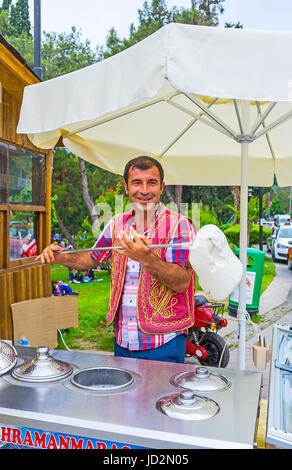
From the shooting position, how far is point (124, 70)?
173 centimetres

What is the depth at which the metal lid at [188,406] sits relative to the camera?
1258 mm

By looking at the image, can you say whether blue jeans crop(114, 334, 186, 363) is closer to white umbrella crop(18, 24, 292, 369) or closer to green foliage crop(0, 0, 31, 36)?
white umbrella crop(18, 24, 292, 369)

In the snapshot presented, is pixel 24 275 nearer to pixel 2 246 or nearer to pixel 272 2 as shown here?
pixel 2 246

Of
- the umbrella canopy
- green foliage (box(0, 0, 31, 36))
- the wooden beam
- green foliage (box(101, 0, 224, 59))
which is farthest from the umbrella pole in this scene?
green foliage (box(0, 0, 31, 36))

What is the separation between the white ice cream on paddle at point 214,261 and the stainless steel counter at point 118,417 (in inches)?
14.9

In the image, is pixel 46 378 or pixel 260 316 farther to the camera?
pixel 260 316

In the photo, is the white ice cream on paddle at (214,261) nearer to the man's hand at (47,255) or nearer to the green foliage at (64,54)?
the man's hand at (47,255)

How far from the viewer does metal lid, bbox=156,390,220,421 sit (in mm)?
1258

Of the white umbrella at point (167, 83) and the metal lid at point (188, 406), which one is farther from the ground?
the white umbrella at point (167, 83)

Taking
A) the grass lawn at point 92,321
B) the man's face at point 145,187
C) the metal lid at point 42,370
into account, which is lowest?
the grass lawn at point 92,321

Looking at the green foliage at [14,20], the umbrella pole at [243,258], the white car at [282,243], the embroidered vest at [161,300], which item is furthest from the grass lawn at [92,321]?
the green foliage at [14,20]

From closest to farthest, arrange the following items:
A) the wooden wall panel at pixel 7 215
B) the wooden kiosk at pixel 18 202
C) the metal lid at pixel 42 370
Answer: the metal lid at pixel 42 370 < the wooden wall panel at pixel 7 215 < the wooden kiosk at pixel 18 202
